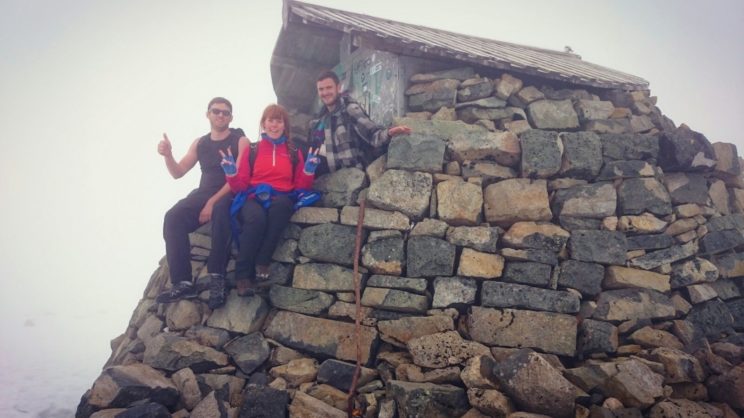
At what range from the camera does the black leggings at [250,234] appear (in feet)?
13.3

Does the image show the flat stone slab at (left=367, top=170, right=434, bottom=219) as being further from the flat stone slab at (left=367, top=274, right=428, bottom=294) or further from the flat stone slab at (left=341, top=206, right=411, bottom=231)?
the flat stone slab at (left=367, top=274, right=428, bottom=294)

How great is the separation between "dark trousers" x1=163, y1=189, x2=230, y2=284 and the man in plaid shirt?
1332 millimetres

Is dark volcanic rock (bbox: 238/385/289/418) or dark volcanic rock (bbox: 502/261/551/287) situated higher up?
dark volcanic rock (bbox: 502/261/551/287)

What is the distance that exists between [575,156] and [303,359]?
369cm

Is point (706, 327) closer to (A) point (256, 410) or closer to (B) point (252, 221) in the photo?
(A) point (256, 410)

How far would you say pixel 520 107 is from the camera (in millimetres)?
4957

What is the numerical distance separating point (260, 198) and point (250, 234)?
45cm

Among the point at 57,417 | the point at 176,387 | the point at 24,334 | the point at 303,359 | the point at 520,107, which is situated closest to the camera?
the point at 176,387

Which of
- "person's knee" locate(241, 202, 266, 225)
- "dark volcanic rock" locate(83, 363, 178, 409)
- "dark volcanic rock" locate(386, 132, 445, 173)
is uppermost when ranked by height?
"dark volcanic rock" locate(386, 132, 445, 173)

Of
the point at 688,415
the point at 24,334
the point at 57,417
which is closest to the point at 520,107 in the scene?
the point at 688,415

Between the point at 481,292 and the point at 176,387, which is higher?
the point at 481,292

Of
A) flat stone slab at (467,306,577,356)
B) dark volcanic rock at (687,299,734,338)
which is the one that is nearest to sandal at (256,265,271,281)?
flat stone slab at (467,306,577,356)

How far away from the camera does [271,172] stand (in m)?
4.40

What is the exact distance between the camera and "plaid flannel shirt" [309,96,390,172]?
4.67 m
